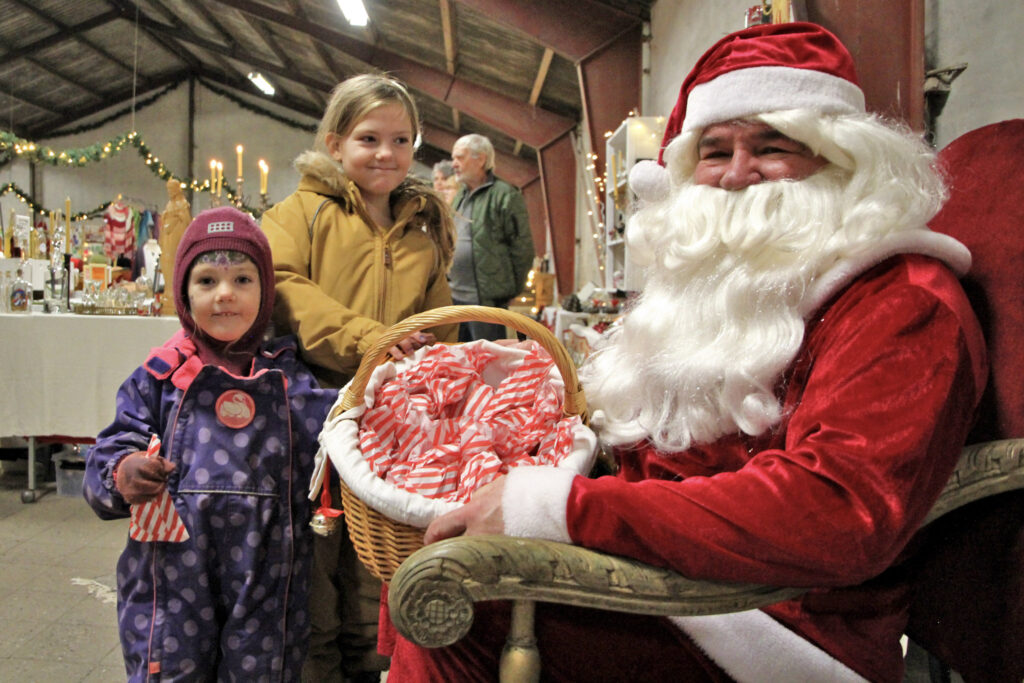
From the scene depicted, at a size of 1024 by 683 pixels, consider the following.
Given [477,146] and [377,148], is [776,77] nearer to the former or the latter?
[377,148]

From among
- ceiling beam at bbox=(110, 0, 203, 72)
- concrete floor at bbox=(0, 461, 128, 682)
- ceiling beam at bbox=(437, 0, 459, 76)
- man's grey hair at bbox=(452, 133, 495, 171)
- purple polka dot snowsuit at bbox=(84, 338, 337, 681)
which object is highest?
ceiling beam at bbox=(110, 0, 203, 72)

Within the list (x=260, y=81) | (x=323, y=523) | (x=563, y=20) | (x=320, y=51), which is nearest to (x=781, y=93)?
(x=323, y=523)

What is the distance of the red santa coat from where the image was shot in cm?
79

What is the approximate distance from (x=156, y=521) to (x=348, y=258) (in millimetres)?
666

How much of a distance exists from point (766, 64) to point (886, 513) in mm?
722

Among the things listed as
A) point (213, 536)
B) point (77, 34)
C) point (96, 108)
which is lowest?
point (213, 536)

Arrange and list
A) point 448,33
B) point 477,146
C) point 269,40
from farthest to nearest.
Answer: point 269,40 → point 448,33 → point 477,146

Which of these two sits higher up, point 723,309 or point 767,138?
point 767,138

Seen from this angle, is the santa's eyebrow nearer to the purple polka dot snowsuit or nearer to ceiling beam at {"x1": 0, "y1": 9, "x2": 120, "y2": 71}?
the purple polka dot snowsuit

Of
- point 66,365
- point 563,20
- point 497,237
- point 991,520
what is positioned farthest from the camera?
point 563,20

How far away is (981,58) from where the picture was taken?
→ 164cm

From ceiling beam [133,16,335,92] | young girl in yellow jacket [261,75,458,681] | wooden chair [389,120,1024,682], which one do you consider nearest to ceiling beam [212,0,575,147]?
ceiling beam [133,16,335,92]

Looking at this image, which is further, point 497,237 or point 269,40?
point 269,40

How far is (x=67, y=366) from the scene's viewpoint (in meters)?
3.12
